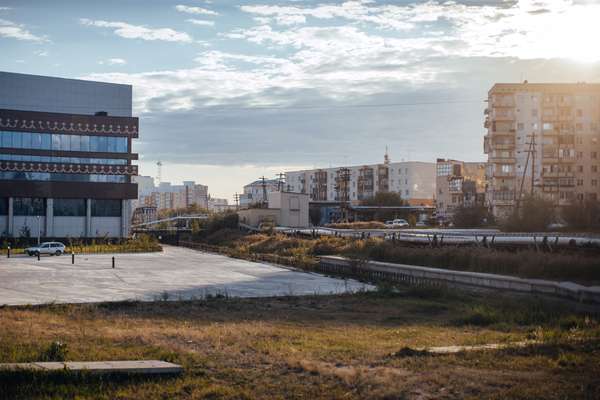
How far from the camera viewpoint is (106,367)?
10.0 metres

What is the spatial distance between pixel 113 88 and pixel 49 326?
237ft

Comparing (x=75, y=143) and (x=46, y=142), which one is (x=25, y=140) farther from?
(x=75, y=143)

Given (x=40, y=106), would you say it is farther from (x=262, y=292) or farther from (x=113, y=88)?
(x=262, y=292)

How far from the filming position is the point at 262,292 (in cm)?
2761

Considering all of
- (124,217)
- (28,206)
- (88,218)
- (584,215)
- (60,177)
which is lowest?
(88,218)

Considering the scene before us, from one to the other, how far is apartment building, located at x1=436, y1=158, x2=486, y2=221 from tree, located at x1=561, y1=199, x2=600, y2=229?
34.6m

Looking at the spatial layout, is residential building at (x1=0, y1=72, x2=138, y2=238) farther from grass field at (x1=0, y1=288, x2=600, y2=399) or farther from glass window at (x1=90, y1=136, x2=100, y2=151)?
grass field at (x1=0, y1=288, x2=600, y2=399)

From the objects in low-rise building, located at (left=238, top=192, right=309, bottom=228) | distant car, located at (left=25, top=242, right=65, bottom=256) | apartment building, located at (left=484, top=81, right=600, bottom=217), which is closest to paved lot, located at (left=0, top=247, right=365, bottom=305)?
distant car, located at (left=25, top=242, right=65, bottom=256)

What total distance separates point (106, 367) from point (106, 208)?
69517mm

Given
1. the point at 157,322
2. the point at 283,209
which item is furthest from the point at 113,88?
the point at 157,322

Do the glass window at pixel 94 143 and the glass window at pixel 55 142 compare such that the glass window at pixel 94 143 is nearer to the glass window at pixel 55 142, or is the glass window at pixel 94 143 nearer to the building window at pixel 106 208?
the glass window at pixel 55 142

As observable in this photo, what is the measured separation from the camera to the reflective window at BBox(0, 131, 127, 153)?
Result: 240ft

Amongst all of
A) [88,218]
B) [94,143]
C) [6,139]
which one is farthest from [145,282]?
[6,139]

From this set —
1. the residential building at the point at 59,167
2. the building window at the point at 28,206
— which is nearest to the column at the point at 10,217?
the residential building at the point at 59,167
